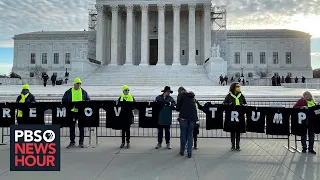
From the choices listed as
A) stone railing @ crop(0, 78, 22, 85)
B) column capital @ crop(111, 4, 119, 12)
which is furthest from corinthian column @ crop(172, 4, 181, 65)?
stone railing @ crop(0, 78, 22, 85)

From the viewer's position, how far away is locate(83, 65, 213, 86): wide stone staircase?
37.9m

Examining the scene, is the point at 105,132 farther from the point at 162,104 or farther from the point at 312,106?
the point at 312,106

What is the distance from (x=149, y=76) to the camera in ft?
134

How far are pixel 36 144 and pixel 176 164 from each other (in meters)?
3.10

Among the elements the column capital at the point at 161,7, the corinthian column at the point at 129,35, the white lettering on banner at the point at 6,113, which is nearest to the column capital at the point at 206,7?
the column capital at the point at 161,7

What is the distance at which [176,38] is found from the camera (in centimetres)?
4856

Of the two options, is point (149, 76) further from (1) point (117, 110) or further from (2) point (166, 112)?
(2) point (166, 112)

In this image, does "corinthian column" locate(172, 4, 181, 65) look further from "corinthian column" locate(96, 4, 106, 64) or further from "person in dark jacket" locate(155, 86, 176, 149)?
"person in dark jacket" locate(155, 86, 176, 149)

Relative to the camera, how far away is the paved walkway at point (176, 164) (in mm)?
5523

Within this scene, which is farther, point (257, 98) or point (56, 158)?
point (257, 98)

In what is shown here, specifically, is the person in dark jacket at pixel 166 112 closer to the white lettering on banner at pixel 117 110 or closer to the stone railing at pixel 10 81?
the white lettering on banner at pixel 117 110

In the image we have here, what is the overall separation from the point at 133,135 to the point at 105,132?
124cm

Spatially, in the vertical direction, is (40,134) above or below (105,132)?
above

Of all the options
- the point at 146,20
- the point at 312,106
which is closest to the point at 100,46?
the point at 146,20
